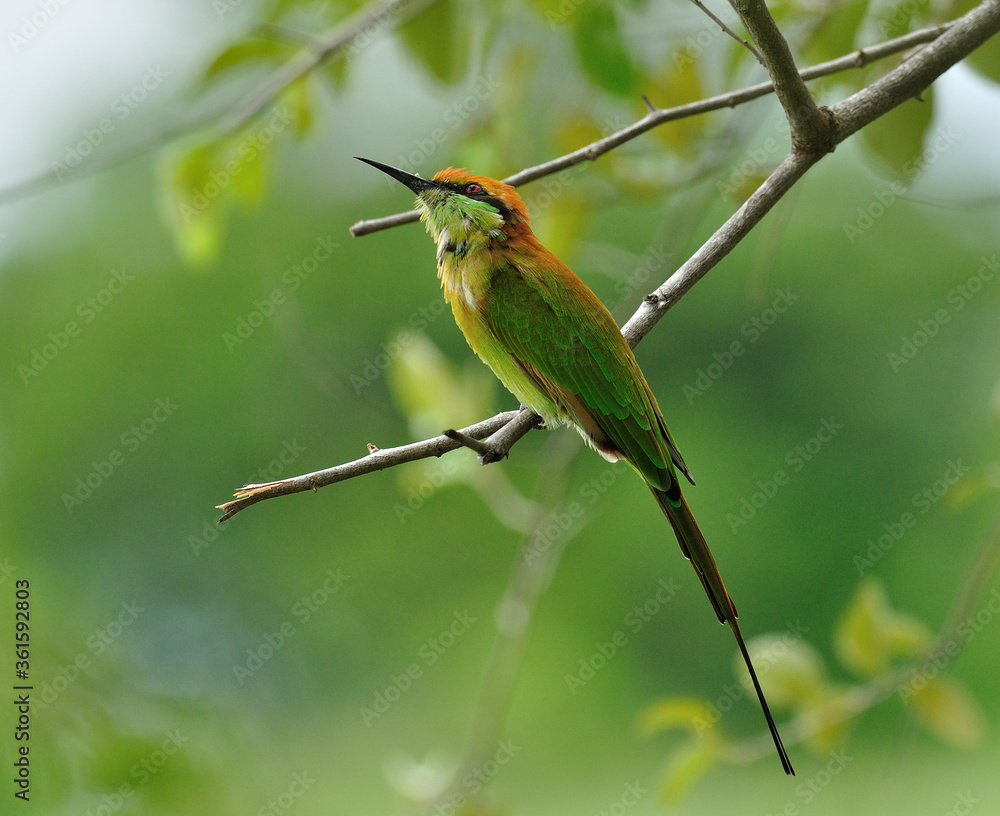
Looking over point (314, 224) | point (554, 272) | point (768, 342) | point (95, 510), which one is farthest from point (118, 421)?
point (554, 272)

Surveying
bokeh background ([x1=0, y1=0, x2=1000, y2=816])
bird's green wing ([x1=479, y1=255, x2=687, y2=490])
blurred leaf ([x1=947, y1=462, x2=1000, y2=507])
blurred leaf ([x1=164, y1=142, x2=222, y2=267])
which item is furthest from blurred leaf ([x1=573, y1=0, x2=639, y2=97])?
bokeh background ([x1=0, y1=0, x2=1000, y2=816])

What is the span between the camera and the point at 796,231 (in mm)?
9617

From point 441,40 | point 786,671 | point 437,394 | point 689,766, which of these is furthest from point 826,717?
point 441,40

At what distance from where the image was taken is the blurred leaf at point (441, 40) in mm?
1595

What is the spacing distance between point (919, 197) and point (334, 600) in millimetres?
9233

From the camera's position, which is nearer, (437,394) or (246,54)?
(246,54)

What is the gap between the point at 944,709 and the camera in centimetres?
160

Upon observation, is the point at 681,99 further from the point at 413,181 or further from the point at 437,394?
the point at 437,394

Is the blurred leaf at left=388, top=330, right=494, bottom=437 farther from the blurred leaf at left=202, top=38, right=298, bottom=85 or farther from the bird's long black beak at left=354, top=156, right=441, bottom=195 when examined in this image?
the blurred leaf at left=202, top=38, right=298, bottom=85

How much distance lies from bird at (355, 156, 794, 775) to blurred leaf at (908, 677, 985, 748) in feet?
1.96

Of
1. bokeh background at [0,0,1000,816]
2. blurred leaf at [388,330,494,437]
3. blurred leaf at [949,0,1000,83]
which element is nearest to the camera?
blurred leaf at [949,0,1000,83]

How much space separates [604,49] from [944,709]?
1.24 metres

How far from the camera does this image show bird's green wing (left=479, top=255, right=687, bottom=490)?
148 centimetres

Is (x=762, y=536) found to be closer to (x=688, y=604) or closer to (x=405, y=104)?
(x=688, y=604)
